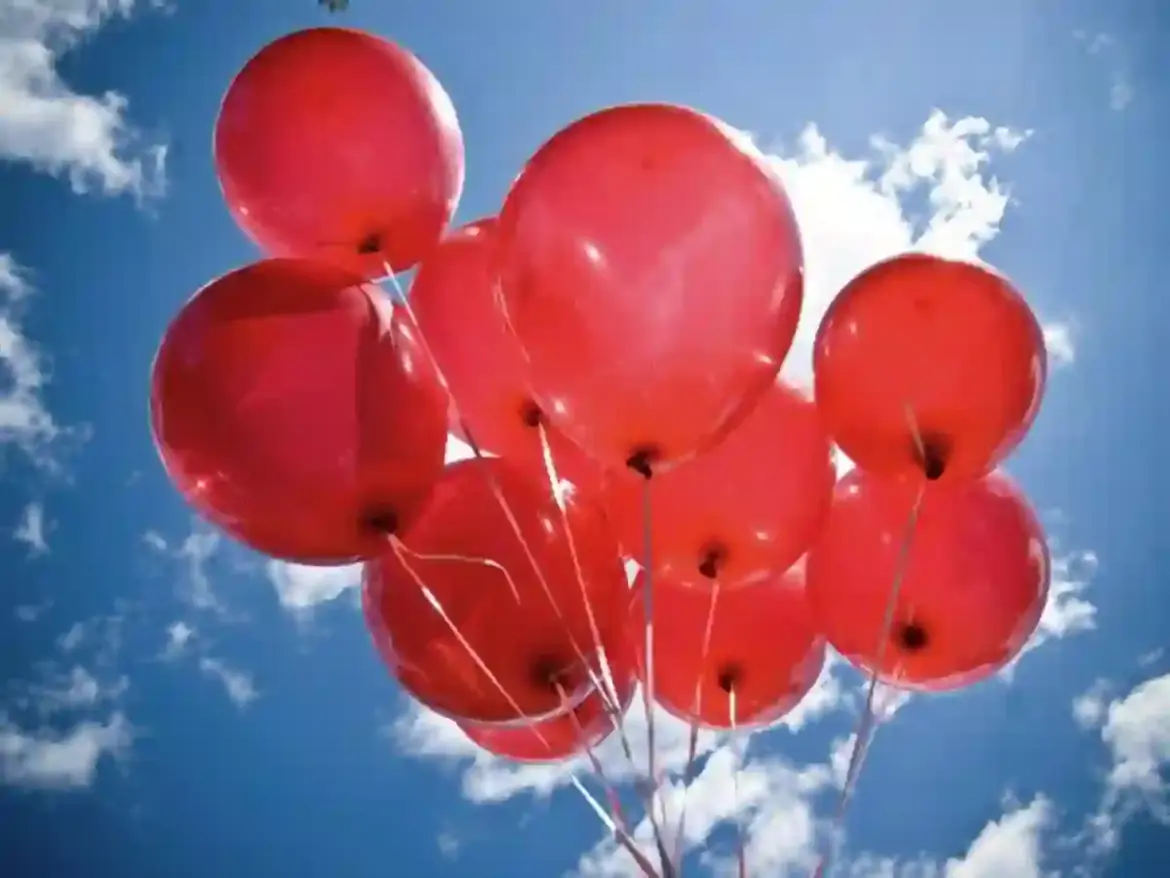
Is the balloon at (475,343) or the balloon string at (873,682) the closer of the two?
the balloon string at (873,682)

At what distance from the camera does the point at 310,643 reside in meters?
3.62

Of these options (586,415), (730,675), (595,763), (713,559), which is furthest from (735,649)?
(586,415)

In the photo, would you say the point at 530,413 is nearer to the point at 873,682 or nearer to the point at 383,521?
the point at 383,521

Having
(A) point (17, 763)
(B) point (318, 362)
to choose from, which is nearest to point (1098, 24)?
(B) point (318, 362)

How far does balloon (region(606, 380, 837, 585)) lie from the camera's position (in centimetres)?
163

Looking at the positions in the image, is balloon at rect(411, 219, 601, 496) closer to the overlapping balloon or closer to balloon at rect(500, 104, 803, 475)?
the overlapping balloon

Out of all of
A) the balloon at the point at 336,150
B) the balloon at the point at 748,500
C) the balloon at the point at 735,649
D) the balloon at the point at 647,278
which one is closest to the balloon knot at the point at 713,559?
the balloon at the point at 748,500

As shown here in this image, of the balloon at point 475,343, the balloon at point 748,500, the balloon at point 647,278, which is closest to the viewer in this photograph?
the balloon at point 647,278

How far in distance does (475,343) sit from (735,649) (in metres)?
0.54

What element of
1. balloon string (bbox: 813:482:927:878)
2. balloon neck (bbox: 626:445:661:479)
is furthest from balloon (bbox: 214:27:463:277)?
balloon string (bbox: 813:482:927:878)

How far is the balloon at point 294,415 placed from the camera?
58.2 inches

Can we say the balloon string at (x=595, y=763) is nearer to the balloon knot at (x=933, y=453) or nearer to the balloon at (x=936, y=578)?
the balloon at (x=936, y=578)

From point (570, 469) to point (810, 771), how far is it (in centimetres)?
198

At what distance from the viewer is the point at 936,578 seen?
1.66m
